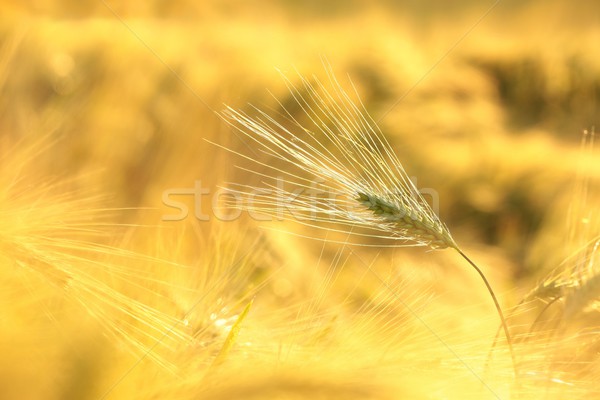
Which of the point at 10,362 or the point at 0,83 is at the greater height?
the point at 0,83

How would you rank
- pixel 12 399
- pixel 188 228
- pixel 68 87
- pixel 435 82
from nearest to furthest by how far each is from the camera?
pixel 12 399, pixel 188 228, pixel 68 87, pixel 435 82

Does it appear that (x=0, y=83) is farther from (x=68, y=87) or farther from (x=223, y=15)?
(x=223, y=15)

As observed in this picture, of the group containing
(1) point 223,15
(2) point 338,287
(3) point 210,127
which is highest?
(1) point 223,15

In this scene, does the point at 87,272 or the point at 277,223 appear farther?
the point at 277,223

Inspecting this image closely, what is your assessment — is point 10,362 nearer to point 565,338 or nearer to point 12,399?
point 12,399

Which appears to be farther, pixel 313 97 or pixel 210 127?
pixel 313 97

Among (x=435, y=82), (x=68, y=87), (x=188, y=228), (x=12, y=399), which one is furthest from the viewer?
(x=435, y=82)

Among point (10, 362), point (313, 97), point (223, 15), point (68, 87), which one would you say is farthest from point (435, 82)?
point (10, 362)
